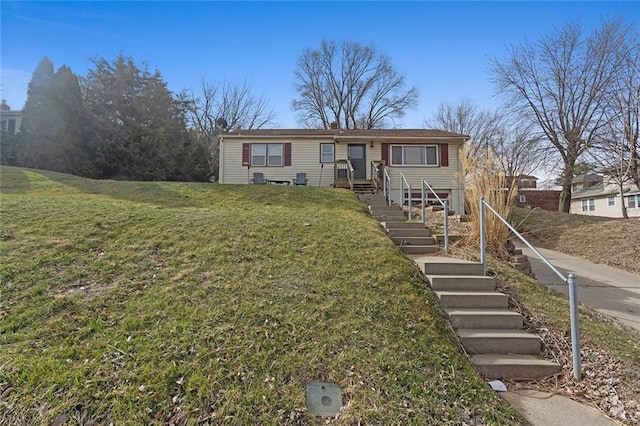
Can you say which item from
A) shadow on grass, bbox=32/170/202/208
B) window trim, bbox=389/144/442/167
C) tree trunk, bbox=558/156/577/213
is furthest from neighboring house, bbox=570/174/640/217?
shadow on grass, bbox=32/170/202/208

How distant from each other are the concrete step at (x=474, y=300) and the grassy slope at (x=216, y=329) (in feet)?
0.95

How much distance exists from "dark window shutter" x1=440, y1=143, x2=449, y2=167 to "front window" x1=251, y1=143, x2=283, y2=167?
779 cm

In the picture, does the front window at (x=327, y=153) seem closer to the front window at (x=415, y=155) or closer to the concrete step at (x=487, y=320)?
the front window at (x=415, y=155)

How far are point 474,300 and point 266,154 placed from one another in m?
13.7

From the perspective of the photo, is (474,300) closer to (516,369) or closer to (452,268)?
(452,268)

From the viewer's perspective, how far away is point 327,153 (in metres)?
16.5

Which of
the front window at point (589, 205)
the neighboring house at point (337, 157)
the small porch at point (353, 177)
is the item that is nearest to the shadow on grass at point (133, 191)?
the neighboring house at point (337, 157)

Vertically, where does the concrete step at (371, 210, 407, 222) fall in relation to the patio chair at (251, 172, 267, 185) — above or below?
below

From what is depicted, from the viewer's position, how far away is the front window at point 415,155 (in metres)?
16.4

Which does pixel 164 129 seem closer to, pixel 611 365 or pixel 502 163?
pixel 502 163

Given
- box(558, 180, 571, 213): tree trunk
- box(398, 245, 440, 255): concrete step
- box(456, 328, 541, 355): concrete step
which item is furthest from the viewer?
box(558, 180, 571, 213): tree trunk

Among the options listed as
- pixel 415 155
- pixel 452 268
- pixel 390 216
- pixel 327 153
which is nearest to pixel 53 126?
pixel 327 153

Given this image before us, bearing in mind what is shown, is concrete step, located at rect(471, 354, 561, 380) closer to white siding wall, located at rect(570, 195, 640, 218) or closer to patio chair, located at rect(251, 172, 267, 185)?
patio chair, located at rect(251, 172, 267, 185)

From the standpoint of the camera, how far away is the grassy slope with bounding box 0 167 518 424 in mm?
2695
